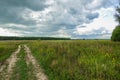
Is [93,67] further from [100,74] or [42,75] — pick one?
[42,75]

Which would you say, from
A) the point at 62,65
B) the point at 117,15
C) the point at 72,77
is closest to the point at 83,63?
the point at 62,65

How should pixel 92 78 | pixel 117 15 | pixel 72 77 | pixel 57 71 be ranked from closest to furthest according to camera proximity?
pixel 92 78
pixel 72 77
pixel 57 71
pixel 117 15

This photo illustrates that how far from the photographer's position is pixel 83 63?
600 inches

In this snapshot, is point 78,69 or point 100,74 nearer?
point 100,74

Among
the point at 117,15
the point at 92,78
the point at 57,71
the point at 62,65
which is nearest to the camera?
the point at 92,78

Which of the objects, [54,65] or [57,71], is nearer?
[57,71]

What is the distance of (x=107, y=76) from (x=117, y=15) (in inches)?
1347

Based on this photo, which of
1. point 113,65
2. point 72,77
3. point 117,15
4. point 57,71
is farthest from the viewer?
point 117,15

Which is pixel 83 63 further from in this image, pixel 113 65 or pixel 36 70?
pixel 36 70

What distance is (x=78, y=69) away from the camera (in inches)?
538

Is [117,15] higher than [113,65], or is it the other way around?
[117,15]

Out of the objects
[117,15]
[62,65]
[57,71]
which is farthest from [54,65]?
[117,15]

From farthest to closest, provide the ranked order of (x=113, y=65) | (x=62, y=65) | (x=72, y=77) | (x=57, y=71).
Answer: (x=62, y=65)
(x=57, y=71)
(x=113, y=65)
(x=72, y=77)

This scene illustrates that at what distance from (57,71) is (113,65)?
3.46m
